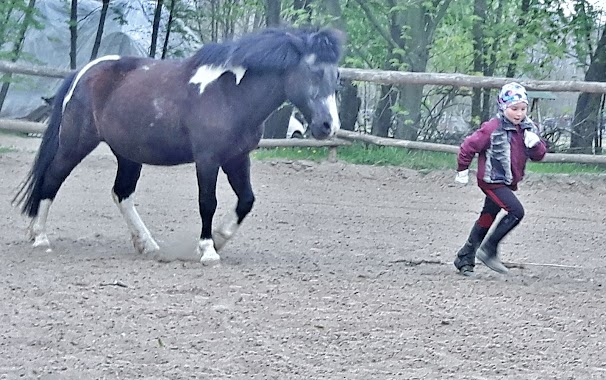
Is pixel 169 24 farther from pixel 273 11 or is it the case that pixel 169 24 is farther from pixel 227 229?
pixel 227 229

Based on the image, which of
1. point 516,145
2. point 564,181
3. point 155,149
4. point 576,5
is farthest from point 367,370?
point 576,5

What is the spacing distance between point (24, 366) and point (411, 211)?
5.40 metres

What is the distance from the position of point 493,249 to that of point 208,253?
1.85 meters

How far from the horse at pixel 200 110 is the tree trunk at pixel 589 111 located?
7637 millimetres

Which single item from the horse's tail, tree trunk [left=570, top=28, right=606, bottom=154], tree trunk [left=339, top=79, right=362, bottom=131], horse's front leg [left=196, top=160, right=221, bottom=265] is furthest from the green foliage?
tree trunk [left=570, top=28, right=606, bottom=154]

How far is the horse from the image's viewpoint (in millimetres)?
5949

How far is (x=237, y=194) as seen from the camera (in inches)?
248

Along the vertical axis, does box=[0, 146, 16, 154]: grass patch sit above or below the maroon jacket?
below

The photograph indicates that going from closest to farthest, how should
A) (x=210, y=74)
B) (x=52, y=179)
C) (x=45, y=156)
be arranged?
(x=210, y=74) → (x=52, y=179) → (x=45, y=156)

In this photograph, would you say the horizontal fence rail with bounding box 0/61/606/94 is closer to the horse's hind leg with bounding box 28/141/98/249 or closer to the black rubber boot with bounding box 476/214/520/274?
the horse's hind leg with bounding box 28/141/98/249

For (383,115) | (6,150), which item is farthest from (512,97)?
(383,115)

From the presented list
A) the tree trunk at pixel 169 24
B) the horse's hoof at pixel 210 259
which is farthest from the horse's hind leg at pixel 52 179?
the tree trunk at pixel 169 24

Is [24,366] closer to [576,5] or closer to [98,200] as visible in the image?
[98,200]

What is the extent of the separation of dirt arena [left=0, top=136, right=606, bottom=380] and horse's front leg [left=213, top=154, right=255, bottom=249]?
0.19 m
